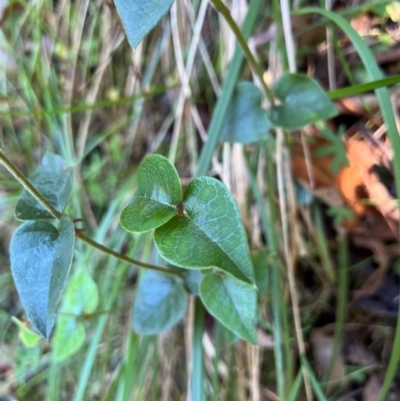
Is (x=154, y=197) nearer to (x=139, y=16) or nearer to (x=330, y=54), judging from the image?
(x=139, y=16)

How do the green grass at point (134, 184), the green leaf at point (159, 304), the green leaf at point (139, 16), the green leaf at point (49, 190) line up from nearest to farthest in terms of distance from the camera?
the green leaf at point (139, 16), the green leaf at point (49, 190), the green leaf at point (159, 304), the green grass at point (134, 184)

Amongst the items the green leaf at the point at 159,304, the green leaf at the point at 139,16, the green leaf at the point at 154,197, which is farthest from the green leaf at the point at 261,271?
the green leaf at the point at 139,16

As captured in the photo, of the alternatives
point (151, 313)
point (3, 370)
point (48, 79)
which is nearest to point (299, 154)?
point (151, 313)

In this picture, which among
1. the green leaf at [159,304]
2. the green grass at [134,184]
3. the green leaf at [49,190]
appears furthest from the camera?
the green grass at [134,184]

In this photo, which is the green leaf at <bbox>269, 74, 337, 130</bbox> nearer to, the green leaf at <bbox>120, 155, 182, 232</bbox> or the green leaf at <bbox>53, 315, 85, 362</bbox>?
the green leaf at <bbox>120, 155, 182, 232</bbox>

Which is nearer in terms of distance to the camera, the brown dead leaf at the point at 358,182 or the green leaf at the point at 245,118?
the green leaf at the point at 245,118

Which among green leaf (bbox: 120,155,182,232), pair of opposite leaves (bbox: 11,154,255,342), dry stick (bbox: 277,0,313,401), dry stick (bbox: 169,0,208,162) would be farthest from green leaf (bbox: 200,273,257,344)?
dry stick (bbox: 169,0,208,162)

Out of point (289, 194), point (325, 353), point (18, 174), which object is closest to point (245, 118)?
point (289, 194)

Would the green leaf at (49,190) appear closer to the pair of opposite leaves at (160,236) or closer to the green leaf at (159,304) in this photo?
the pair of opposite leaves at (160,236)
